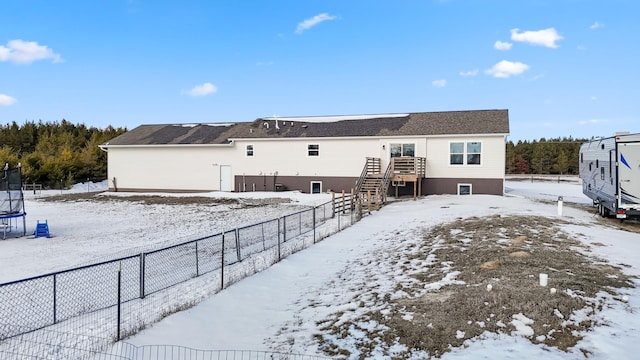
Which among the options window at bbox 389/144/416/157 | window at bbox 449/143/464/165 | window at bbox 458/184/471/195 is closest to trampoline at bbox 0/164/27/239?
window at bbox 389/144/416/157

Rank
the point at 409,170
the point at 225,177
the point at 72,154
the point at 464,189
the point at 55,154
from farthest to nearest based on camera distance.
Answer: the point at 55,154 → the point at 72,154 → the point at 225,177 → the point at 464,189 → the point at 409,170

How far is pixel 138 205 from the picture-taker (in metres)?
26.3

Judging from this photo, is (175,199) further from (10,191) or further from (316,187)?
(10,191)

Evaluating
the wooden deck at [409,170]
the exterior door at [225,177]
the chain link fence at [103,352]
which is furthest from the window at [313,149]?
the chain link fence at [103,352]

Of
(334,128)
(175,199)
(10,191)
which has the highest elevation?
(334,128)

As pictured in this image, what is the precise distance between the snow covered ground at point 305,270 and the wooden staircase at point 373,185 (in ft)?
3.32

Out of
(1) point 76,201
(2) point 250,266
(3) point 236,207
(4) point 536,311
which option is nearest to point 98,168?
(1) point 76,201

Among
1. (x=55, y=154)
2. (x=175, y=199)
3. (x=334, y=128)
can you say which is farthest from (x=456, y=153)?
(x=55, y=154)

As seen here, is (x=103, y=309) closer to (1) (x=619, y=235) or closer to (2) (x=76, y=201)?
(1) (x=619, y=235)

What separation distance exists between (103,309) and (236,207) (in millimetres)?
16681

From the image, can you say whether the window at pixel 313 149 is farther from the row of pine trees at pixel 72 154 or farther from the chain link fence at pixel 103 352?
the row of pine trees at pixel 72 154

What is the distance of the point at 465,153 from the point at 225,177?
18094 millimetres

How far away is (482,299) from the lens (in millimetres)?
6629

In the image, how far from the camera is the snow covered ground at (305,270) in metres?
5.46
